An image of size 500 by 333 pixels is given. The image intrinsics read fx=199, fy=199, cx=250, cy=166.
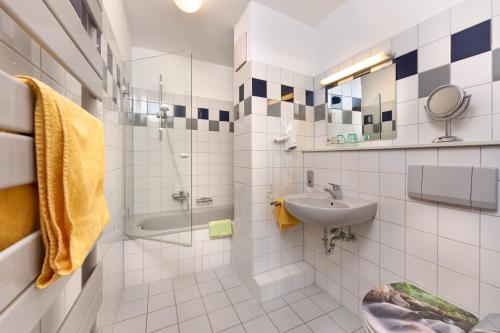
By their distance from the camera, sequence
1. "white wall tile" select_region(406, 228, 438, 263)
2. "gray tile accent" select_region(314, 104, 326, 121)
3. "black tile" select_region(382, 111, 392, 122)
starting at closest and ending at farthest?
"white wall tile" select_region(406, 228, 438, 263)
"black tile" select_region(382, 111, 392, 122)
"gray tile accent" select_region(314, 104, 326, 121)

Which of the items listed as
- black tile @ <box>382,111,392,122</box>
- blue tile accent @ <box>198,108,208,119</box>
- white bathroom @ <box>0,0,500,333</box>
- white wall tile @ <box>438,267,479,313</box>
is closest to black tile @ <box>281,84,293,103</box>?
white bathroom @ <box>0,0,500,333</box>

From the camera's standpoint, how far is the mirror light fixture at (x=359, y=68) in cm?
128

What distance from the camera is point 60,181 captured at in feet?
1.16

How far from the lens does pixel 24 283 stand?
1.00 ft

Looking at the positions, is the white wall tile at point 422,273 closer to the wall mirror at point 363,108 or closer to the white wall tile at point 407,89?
the wall mirror at point 363,108

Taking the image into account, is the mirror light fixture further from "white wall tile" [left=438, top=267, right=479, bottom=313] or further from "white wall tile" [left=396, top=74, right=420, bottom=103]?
"white wall tile" [left=438, top=267, right=479, bottom=313]

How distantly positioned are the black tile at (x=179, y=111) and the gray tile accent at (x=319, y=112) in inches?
53.5

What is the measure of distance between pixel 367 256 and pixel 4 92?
1.69 metres

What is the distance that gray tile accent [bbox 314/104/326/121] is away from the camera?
1.77 meters

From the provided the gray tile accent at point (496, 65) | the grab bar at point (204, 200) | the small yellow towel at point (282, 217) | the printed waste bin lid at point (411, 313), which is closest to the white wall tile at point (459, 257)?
the printed waste bin lid at point (411, 313)

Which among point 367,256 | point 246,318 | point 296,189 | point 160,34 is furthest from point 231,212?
point 160,34

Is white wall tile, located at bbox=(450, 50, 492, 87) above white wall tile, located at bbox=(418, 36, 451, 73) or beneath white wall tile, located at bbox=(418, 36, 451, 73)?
beneath

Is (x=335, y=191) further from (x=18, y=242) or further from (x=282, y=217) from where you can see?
(x=18, y=242)

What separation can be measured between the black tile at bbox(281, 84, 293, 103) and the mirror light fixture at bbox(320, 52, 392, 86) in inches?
10.6
